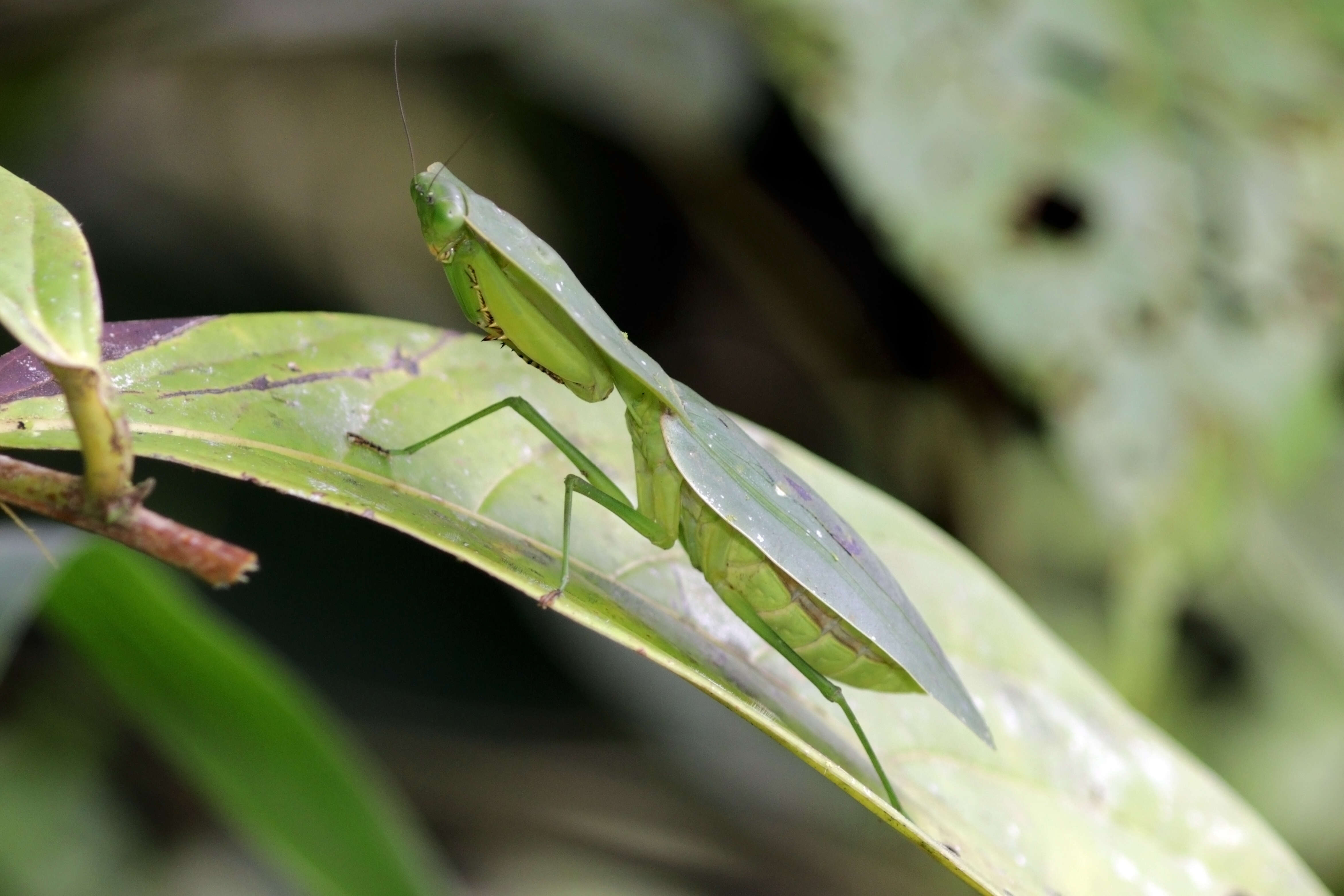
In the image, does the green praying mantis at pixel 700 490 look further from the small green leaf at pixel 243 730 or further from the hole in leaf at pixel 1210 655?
the hole in leaf at pixel 1210 655

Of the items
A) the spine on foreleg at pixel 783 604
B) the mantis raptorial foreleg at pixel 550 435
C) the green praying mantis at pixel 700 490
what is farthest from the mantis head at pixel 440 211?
the spine on foreleg at pixel 783 604

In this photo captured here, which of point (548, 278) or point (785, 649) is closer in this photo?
point (548, 278)

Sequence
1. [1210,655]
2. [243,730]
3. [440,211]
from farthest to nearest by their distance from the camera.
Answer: [1210,655] → [243,730] → [440,211]

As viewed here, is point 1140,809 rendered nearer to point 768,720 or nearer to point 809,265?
point 768,720

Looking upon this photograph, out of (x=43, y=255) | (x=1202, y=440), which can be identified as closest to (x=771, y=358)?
(x=1202, y=440)

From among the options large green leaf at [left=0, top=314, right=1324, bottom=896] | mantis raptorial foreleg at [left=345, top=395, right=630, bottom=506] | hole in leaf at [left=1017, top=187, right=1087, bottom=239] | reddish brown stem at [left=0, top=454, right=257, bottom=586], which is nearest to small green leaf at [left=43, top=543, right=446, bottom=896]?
large green leaf at [left=0, top=314, right=1324, bottom=896]

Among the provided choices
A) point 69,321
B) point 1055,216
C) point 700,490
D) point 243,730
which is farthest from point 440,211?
point 1055,216

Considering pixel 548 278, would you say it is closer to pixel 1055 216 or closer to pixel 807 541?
pixel 807 541
